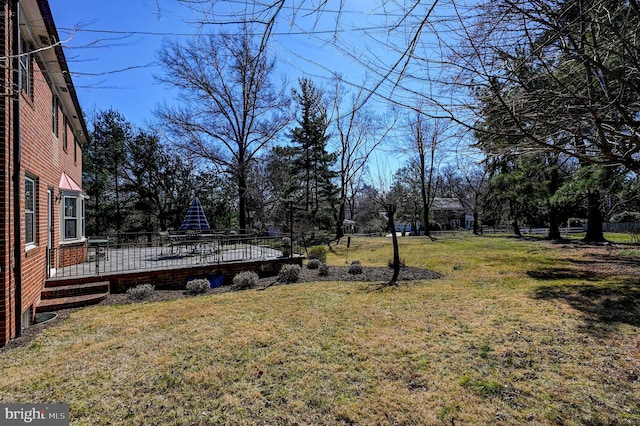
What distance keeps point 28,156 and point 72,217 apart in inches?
217

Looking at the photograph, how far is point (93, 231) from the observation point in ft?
72.3

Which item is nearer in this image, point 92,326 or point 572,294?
point 92,326

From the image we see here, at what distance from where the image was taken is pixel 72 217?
30.7ft

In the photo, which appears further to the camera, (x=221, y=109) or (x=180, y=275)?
(x=221, y=109)

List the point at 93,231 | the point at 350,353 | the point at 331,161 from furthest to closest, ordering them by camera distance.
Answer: the point at 331,161 < the point at 93,231 < the point at 350,353

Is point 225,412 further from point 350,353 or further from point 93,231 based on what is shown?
point 93,231

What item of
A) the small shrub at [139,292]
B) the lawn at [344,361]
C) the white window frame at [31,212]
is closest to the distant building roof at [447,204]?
the lawn at [344,361]

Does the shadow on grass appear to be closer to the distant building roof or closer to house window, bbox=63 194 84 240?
house window, bbox=63 194 84 240

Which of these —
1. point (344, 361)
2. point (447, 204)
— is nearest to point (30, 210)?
point (344, 361)

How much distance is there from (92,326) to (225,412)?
3751 millimetres

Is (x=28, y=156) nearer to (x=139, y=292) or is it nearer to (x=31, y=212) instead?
(x=31, y=212)

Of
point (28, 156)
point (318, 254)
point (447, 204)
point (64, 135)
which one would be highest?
point (64, 135)

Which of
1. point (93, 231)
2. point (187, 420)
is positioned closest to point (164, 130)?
point (93, 231)

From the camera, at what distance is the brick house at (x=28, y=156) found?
13.1ft
